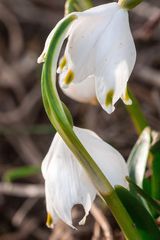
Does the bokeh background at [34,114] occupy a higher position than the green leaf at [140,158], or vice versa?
the green leaf at [140,158]

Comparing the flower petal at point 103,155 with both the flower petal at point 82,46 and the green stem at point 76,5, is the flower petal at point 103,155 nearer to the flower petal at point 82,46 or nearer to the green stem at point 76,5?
the flower petal at point 82,46

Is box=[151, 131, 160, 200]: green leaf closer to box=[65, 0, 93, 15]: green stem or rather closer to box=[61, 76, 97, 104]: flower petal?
box=[61, 76, 97, 104]: flower petal

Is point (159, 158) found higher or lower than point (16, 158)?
higher

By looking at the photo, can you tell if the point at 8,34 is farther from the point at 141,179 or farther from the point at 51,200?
the point at 51,200

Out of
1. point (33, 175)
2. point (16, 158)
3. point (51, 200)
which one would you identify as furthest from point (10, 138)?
point (51, 200)

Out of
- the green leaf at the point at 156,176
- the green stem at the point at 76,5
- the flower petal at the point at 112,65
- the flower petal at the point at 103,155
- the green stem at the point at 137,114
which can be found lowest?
the green leaf at the point at 156,176

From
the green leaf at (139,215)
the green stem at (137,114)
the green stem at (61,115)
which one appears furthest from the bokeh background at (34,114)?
the green stem at (61,115)

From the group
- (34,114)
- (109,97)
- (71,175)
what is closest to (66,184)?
(71,175)

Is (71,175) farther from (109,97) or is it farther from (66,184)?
(109,97)
